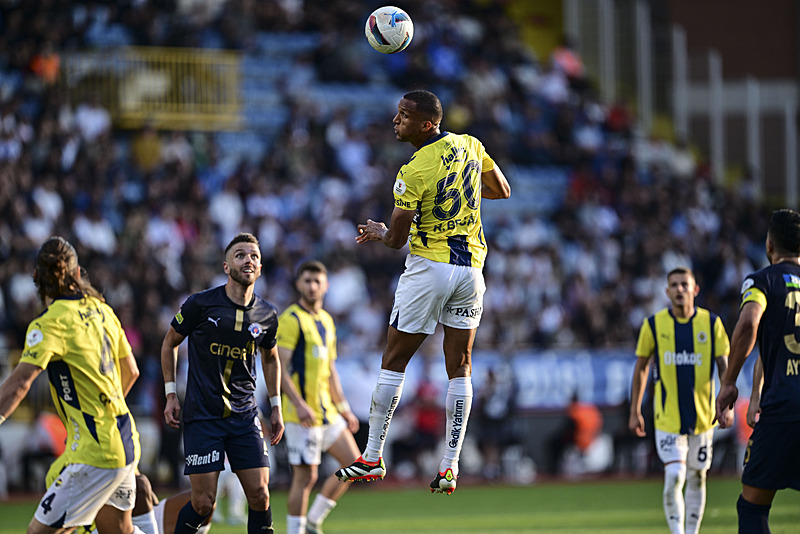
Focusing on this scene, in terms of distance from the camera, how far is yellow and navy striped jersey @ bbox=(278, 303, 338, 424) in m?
11.7

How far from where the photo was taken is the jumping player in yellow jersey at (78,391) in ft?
24.8

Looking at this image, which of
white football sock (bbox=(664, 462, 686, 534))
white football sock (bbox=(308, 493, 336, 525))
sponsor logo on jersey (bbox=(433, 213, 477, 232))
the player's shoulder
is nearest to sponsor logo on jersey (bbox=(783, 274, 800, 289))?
sponsor logo on jersey (bbox=(433, 213, 477, 232))

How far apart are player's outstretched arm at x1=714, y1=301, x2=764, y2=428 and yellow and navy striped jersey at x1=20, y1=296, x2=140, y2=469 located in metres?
4.22

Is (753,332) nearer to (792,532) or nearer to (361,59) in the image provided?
(792,532)

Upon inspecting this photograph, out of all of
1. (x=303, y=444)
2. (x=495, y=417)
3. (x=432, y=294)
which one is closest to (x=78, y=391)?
(x=432, y=294)

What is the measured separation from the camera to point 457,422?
346 inches

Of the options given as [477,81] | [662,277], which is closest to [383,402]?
[662,277]

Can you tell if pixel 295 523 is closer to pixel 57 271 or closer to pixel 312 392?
pixel 312 392

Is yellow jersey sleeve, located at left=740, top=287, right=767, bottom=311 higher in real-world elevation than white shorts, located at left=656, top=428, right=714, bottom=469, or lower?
higher

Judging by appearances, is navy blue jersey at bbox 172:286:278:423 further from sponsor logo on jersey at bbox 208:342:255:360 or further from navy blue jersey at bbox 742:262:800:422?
navy blue jersey at bbox 742:262:800:422

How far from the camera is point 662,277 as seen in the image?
929 inches

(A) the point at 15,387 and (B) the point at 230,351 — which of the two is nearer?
(A) the point at 15,387

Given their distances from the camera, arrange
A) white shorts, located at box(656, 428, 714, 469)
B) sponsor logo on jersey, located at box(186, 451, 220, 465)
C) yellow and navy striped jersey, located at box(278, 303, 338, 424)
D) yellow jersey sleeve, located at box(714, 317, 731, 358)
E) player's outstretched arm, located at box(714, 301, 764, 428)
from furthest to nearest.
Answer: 1. yellow and navy striped jersey, located at box(278, 303, 338, 424)
2. yellow jersey sleeve, located at box(714, 317, 731, 358)
3. white shorts, located at box(656, 428, 714, 469)
4. sponsor logo on jersey, located at box(186, 451, 220, 465)
5. player's outstretched arm, located at box(714, 301, 764, 428)

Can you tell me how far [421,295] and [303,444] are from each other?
372 cm
